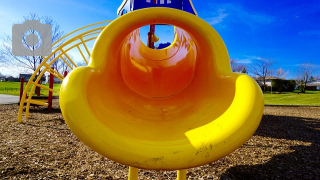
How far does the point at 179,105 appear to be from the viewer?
6.98 ft

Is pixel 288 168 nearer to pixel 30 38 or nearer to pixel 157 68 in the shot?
pixel 157 68

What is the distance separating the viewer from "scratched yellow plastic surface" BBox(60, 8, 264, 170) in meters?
1.08

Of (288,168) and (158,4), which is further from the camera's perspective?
(158,4)

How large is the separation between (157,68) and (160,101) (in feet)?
2.47

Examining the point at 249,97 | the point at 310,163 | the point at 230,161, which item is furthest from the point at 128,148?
the point at 310,163

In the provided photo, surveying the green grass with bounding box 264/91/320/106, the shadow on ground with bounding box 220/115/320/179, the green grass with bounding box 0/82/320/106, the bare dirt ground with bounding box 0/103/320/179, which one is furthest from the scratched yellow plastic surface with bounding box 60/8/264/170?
the green grass with bounding box 264/91/320/106

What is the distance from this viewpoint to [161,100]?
7.45ft

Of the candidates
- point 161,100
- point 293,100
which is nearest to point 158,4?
point 161,100

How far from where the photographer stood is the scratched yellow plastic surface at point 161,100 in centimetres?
108

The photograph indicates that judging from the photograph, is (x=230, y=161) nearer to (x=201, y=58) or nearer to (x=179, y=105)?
(x=179, y=105)

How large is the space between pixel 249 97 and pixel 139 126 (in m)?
0.86

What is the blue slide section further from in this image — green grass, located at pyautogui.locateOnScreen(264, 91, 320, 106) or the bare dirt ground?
green grass, located at pyautogui.locateOnScreen(264, 91, 320, 106)

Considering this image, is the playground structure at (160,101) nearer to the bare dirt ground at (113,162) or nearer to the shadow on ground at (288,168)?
the bare dirt ground at (113,162)

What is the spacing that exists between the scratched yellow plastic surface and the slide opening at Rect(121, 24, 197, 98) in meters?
0.01
